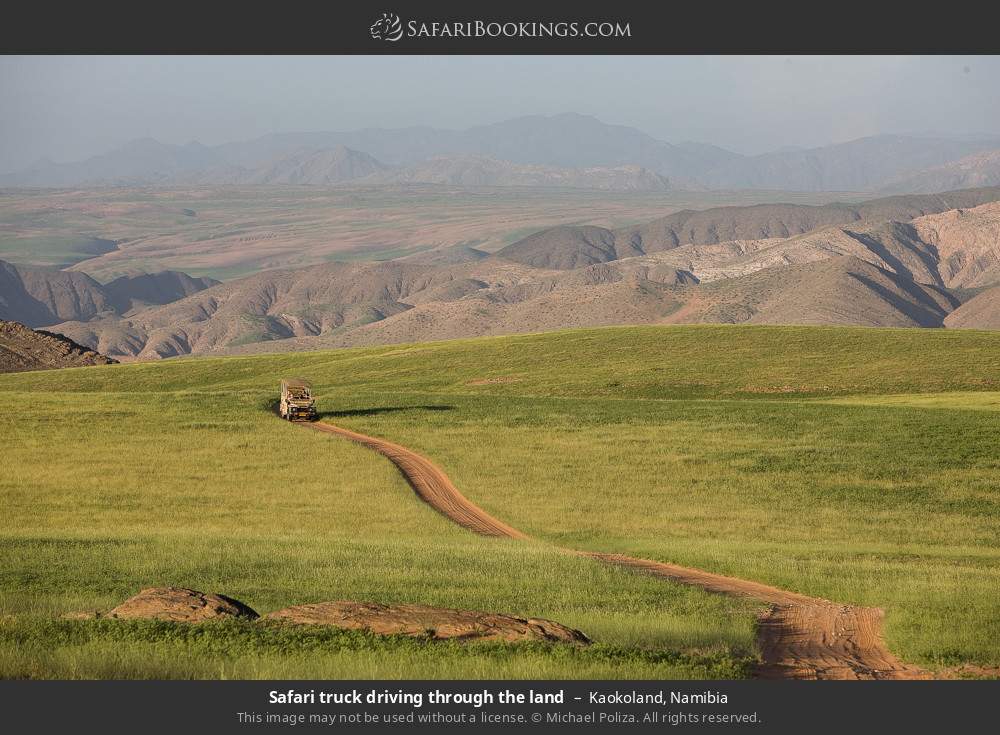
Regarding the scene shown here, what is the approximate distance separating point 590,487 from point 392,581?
1937cm

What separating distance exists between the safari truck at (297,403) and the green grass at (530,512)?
1211 millimetres

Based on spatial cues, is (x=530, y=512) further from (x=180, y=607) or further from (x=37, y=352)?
(x=37, y=352)

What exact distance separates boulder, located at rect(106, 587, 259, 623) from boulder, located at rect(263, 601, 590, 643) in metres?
Answer: 0.74

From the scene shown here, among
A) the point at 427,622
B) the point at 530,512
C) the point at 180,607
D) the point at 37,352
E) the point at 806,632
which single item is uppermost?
the point at 37,352

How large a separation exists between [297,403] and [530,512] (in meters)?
25.2

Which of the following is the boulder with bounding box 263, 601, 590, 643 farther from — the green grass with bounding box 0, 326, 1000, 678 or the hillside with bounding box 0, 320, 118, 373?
the hillside with bounding box 0, 320, 118, 373

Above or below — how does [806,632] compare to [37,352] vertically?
below

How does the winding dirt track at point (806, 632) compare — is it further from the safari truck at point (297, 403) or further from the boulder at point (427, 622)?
the safari truck at point (297, 403)

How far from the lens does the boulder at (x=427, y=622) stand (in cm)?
1762

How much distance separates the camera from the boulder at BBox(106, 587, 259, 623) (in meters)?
18.6

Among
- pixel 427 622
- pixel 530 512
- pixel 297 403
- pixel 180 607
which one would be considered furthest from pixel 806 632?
pixel 297 403

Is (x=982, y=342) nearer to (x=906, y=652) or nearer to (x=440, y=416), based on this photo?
(x=440, y=416)

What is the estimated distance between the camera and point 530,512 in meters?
38.2

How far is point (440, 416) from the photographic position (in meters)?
59.4
